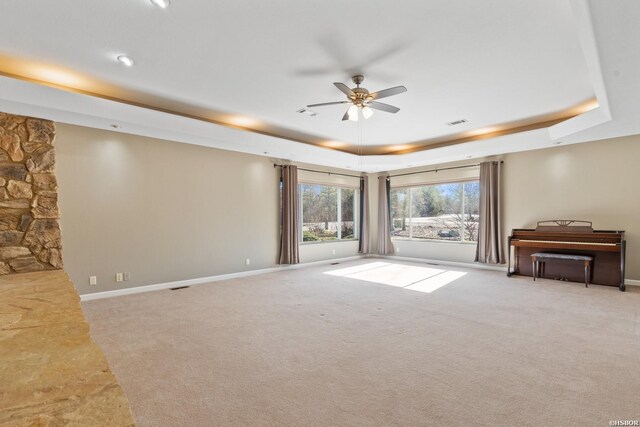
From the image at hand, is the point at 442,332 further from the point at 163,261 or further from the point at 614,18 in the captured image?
the point at 163,261

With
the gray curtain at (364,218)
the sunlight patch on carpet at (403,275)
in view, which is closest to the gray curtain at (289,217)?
the sunlight patch on carpet at (403,275)

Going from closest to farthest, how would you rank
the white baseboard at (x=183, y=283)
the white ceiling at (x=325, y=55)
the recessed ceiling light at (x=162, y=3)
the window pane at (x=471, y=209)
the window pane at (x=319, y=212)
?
the recessed ceiling light at (x=162, y=3), the white ceiling at (x=325, y=55), the white baseboard at (x=183, y=283), the window pane at (x=471, y=209), the window pane at (x=319, y=212)

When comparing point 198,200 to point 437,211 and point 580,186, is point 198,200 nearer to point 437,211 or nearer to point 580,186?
point 437,211

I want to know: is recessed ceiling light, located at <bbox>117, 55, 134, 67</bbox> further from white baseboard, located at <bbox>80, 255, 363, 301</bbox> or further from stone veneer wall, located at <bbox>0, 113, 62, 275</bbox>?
white baseboard, located at <bbox>80, 255, 363, 301</bbox>

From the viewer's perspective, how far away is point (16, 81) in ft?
10.3

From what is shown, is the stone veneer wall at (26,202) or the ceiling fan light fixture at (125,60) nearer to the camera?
the stone veneer wall at (26,202)

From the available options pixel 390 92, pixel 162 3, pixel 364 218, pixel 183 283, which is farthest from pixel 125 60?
pixel 364 218

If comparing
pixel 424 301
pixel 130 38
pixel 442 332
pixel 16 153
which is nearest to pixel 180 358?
pixel 16 153

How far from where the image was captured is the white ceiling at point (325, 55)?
244 cm

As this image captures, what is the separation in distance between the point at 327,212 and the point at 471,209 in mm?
3454

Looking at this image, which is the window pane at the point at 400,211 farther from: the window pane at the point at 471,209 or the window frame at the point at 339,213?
the window pane at the point at 471,209

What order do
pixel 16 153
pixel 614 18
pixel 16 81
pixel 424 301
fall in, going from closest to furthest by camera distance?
pixel 614 18
pixel 16 153
pixel 16 81
pixel 424 301

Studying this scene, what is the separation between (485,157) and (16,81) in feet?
24.9

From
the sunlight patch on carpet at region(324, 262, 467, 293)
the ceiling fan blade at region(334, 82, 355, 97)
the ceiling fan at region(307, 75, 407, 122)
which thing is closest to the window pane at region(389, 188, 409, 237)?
the sunlight patch on carpet at region(324, 262, 467, 293)
